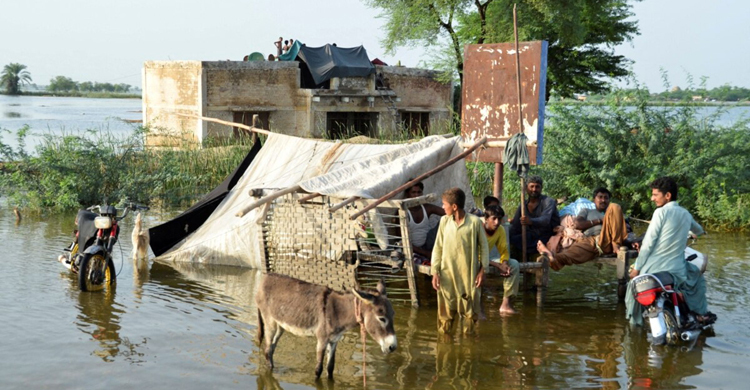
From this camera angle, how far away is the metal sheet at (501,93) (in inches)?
363

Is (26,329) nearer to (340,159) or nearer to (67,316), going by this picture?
(67,316)

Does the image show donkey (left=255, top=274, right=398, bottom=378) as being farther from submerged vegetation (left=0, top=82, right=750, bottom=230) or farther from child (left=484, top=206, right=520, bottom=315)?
submerged vegetation (left=0, top=82, right=750, bottom=230)

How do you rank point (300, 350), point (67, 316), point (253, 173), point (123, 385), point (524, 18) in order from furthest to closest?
point (524, 18) < point (253, 173) < point (67, 316) < point (300, 350) < point (123, 385)

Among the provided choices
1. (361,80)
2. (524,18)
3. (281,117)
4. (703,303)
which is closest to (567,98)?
(524,18)

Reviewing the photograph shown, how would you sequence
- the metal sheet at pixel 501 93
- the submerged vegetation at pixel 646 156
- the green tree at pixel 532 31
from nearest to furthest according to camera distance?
the metal sheet at pixel 501 93, the submerged vegetation at pixel 646 156, the green tree at pixel 532 31

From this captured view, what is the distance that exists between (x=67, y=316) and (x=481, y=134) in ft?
17.4

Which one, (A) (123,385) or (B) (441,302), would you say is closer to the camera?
(A) (123,385)

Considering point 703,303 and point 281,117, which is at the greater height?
point 281,117

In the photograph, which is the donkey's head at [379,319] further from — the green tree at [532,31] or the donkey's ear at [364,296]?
the green tree at [532,31]

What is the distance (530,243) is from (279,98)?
694 inches

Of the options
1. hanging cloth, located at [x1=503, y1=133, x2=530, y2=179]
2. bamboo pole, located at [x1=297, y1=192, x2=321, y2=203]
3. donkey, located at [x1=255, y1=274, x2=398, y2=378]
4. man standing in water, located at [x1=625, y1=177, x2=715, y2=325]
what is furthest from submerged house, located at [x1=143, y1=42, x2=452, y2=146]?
donkey, located at [x1=255, y1=274, x2=398, y2=378]

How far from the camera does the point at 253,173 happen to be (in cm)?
1123

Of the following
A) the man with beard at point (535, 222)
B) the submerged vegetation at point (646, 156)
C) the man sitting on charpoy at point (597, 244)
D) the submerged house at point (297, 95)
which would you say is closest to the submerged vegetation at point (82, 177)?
the submerged house at point (297, 95)

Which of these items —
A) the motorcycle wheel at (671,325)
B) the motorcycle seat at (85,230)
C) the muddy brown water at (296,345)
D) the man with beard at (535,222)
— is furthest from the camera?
the motorcycle seat at (85,230)
